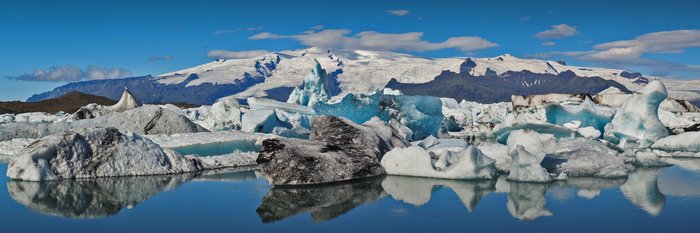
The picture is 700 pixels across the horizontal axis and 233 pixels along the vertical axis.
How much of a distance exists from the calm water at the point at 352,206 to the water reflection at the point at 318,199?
0.01m

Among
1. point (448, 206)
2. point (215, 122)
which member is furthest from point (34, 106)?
point (448, 206)

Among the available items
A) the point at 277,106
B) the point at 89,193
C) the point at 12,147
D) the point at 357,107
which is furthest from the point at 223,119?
the point at 89,193

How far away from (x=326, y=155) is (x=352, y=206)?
10.0 feet

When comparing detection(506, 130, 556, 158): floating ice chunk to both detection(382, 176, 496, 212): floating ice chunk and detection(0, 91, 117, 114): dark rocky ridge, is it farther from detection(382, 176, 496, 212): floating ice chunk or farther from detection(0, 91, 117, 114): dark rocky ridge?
detection(0, 91, 117, 114): dark rocky ridge

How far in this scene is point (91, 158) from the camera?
11.9 m

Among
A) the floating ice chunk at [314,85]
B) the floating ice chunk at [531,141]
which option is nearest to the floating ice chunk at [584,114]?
the floating ice chunk at [531,141]

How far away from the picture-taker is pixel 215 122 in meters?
26.9

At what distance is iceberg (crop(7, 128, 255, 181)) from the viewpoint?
11438 mm

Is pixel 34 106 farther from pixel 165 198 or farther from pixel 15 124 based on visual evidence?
pixel 165 198

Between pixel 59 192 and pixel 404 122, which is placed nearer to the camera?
pixel 59 192

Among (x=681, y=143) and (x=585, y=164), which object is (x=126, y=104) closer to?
(x=681, y=143)

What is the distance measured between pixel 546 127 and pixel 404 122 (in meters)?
4.83

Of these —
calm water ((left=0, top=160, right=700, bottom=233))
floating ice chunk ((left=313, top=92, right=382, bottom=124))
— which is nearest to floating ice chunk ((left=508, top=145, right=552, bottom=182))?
calm water ((left=0, top=160, right=700, bottom=233))

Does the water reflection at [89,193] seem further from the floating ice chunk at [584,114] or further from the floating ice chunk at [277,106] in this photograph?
the floating ice chunk at [277,106]
